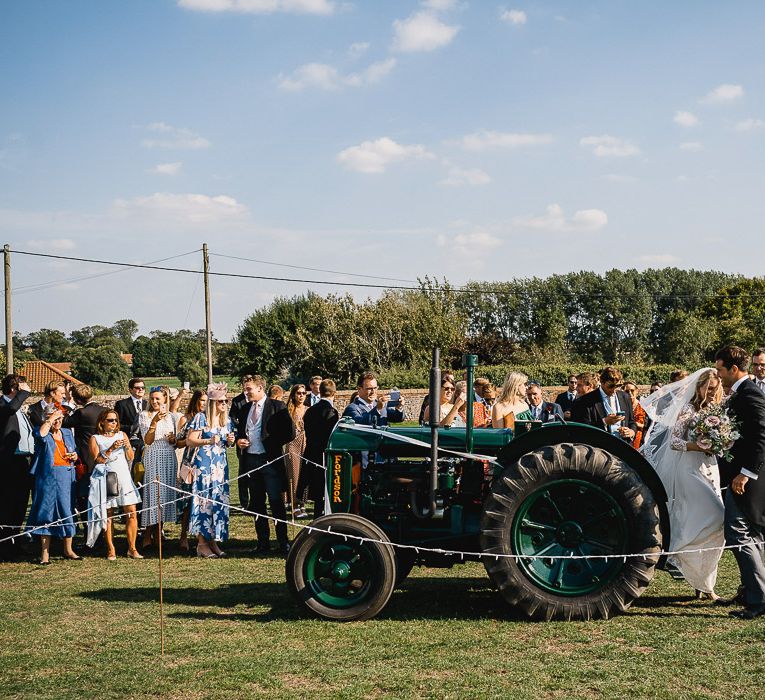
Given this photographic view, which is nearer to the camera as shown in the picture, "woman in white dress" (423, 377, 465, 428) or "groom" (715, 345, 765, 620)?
"groom" (715, 345, 765, 620)

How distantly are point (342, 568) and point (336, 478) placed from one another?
0.83m

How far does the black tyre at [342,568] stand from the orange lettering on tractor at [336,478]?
50 cm

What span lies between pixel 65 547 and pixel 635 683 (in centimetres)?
680

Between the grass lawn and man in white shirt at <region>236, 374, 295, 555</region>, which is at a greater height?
man in white shirt at <region>236, 374, 295, 555</region>

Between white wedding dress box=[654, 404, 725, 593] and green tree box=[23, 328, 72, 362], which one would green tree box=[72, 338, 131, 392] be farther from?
Result: white wedding dress box=[654, 404, 725, 593]

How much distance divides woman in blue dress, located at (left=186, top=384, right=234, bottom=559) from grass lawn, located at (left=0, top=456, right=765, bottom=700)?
1473 mm

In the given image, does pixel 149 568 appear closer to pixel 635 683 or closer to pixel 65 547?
pixel 65 547

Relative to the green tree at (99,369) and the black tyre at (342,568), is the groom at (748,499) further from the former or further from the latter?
the green tree at (99,369)

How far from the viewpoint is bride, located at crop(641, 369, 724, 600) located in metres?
6.34

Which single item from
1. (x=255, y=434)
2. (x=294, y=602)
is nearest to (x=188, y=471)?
(x=255, y=434)

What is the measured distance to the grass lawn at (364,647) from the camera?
15.5 feet

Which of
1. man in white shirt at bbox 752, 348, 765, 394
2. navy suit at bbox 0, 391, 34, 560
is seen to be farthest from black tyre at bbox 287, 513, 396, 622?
man in white shirt at bbox 752, 348, 765, 394

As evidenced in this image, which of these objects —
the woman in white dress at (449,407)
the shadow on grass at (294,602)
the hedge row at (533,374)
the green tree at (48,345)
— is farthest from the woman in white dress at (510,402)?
the green tree at (48,345)

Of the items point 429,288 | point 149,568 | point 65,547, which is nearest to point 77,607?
point 149,568
